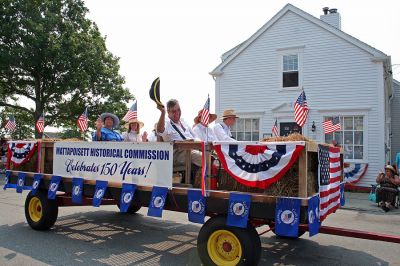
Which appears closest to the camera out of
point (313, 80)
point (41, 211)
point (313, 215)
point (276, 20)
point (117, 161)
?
point (313, 215)

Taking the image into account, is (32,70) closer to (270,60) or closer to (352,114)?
(270,60)

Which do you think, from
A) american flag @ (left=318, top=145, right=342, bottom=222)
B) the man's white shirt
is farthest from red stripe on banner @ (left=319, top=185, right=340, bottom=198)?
the man's white shirt

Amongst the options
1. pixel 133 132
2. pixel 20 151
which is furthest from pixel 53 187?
pixel 133 132

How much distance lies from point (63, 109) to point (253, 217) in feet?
72.4

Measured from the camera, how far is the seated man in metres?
4.93

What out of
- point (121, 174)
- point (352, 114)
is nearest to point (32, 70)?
point (352, 114)

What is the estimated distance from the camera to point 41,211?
6.24m

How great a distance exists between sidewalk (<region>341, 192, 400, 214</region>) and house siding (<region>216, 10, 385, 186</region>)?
168 cm

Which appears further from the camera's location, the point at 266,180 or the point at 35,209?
the point at 35,209

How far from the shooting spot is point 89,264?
462cm

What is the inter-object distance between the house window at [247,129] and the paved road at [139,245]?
810 cm

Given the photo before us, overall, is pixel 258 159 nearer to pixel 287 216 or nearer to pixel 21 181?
pixel 287 216

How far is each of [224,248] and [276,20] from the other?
13084 millimetres

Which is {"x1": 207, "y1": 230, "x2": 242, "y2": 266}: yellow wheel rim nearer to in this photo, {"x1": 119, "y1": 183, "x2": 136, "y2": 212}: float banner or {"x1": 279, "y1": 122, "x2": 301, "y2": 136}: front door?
{"x1": 119, "y1": 183, "x2": 136, "y2": 212}: float banner
